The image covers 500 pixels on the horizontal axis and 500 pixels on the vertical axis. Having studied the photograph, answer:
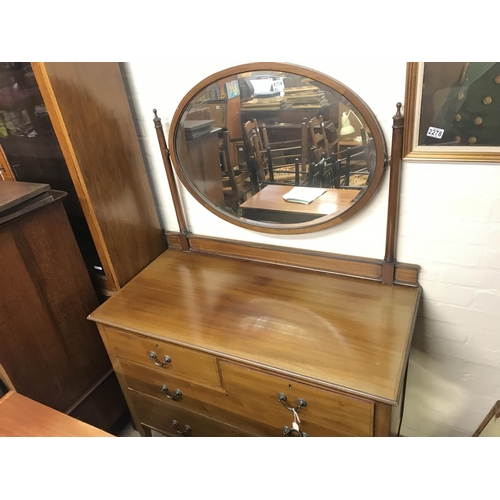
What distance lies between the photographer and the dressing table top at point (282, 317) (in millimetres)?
1090

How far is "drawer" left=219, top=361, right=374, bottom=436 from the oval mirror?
53 cm

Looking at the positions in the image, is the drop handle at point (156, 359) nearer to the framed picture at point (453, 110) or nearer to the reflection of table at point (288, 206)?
the reflection of table at point (288, 206)

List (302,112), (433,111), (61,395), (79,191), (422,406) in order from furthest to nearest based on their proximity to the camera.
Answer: (422,406), (61,395), (79,191), (302,112), (433,111)

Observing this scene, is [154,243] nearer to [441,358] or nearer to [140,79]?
[140,79]

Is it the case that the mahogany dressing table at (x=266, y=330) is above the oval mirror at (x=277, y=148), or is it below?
below

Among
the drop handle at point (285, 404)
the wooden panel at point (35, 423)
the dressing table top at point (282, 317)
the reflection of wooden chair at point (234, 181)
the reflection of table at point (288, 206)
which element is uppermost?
the reflection of wooden chair at point (234, 181)

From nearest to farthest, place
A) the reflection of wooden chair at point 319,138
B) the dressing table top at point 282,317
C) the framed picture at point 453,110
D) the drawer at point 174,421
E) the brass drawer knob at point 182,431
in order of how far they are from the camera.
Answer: the framed picture at point 453,110
the dressing table top at point 282,317
the reflection of wooden chair at point 319,138
the drawer at point 174,421
the brass drawer knob at point 182,431

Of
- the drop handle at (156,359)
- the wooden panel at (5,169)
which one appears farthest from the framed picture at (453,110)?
the wooden panel at (5,169)

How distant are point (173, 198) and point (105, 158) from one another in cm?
30

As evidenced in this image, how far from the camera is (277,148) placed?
4.23 ft

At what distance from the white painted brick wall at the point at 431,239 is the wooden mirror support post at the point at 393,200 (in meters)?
0.03
